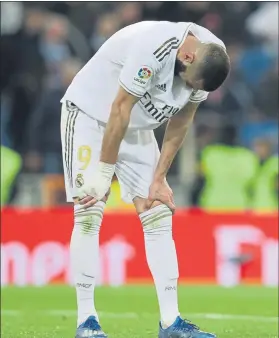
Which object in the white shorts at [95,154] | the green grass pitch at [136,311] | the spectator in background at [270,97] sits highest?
the spectator in background at [270,97]

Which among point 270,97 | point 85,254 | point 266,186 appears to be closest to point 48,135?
point 266,186

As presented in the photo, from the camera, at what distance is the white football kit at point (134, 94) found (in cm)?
694

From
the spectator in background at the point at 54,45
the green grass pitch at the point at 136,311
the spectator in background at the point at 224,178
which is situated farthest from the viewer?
the spectator in background at the point at 54,45

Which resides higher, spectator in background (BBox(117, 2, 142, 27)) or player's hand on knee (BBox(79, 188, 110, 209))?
spectator in background (BBox(117, 2, 142, 27))

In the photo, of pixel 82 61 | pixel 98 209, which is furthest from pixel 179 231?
pixel 98 209

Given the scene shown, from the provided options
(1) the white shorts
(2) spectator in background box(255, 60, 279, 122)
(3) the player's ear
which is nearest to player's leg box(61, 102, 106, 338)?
(1) the white shorts

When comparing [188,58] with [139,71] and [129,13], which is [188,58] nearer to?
[139,71]

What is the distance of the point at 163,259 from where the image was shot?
7.31 m

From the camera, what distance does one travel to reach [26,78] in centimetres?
1667

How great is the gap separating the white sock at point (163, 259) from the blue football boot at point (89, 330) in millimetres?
431

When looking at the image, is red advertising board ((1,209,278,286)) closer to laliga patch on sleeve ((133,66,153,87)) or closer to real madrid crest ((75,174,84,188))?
real madrid crest ((75,174,84,188))

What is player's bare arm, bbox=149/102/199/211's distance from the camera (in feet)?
24.4

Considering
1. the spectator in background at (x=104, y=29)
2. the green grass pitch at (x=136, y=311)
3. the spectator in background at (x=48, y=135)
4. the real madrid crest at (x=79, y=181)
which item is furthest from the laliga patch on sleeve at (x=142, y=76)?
the spectator in background at (x=104, y=29)

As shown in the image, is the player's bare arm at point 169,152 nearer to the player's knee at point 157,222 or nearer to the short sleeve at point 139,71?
the player's knee at point 157,222
